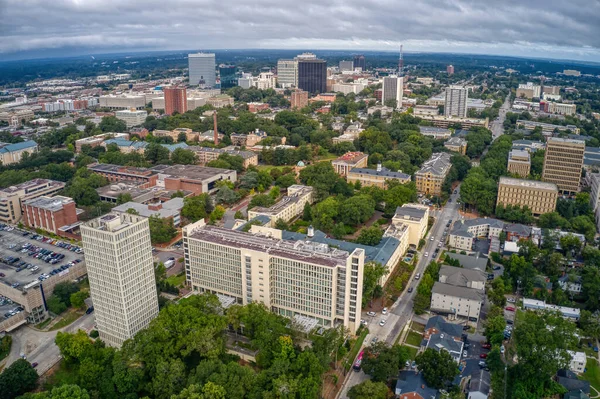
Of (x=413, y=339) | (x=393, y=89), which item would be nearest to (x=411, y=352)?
(x=413, y=339)

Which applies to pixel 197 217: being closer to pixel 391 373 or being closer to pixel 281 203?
pixel 281 203

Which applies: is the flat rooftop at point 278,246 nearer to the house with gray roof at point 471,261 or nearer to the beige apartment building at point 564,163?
the house with gray roof at point 471,261

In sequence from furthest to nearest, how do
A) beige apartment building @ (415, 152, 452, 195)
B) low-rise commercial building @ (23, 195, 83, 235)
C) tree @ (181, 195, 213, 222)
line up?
beige apartment building @ (415, 152, 452, 195), tree @ (181, 195, 213, 222), low-rise commercial building @ (23, 195, 83, 235)

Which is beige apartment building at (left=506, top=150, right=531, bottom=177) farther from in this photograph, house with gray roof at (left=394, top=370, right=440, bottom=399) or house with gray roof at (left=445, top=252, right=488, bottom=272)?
house with gray roof at (left=394, top=370, right=440, bottom=399)

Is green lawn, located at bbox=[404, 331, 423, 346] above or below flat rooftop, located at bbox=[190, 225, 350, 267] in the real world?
below

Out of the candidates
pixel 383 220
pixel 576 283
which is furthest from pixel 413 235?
pixel 576 283

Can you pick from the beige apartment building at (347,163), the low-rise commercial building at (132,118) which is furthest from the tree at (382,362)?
the low-rise commercial building at (132,118)

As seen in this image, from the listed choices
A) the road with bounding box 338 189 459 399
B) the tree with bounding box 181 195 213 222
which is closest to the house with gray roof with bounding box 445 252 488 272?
the road with bounding box 338 189 459 399
